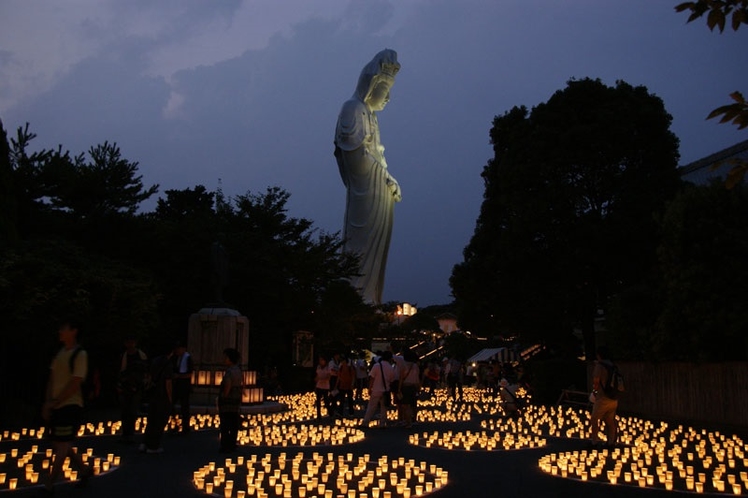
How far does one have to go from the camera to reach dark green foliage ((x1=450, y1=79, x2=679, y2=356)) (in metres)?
21.3

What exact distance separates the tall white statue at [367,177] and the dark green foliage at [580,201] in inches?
543

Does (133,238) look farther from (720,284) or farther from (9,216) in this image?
(720,284)

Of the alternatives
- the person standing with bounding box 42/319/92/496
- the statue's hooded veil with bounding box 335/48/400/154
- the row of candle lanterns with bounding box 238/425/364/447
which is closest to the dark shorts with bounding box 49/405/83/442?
the person standing with bounding box 42/319/92/496

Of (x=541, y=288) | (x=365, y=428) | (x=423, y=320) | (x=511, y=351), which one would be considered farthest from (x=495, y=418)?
(x=423, y=320)

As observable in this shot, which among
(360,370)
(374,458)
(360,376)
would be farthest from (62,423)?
(360,370)

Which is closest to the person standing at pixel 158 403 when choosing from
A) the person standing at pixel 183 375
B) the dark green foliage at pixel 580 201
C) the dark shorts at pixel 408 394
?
the person standing at pixel 183 375

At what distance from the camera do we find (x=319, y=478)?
8.41m

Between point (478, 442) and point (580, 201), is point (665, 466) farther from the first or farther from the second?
point (580, 201)

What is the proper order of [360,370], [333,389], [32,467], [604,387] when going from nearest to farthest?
[32,467] → [604,387] → [333,389] → [360,370]

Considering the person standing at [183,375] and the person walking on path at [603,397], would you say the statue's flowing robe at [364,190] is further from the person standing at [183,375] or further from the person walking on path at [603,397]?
the person walking on path at [603,397]

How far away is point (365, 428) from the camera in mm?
14031

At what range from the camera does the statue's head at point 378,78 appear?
37000 mm

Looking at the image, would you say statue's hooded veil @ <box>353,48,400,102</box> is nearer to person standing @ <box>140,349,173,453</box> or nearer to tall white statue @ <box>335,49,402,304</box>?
tall white statue @ <box>335,49,402,304</box>

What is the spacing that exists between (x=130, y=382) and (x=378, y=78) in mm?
28436
